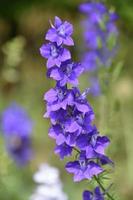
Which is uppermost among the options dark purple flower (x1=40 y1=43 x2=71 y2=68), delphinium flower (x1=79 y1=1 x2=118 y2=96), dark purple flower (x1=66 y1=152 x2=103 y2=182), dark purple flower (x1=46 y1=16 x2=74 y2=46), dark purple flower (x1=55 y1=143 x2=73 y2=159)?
delphinium flower (x1=79 y1=1 x2=118 y2=96)

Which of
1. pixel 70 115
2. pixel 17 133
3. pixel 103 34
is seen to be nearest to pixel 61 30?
pixel 70 115

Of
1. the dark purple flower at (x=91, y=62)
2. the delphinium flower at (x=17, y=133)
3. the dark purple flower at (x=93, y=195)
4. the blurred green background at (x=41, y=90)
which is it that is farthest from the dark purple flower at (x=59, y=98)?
the delphinium flower at (x=17, y=133)

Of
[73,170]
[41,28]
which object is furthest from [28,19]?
[73,170]

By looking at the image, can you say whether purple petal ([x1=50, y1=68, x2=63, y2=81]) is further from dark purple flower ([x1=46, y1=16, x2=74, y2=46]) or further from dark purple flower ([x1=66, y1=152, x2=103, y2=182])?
dark purple flower ([x1=66, y1=152, x2=103, y2=182])

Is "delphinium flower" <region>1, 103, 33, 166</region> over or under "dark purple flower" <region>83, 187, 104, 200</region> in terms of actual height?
over

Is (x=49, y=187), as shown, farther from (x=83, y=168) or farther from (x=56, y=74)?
(x=56, y=74)

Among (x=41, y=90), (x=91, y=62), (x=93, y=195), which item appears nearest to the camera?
(x=93, y=195)

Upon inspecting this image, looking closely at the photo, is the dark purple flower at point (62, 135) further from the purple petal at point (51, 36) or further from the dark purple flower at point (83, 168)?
the purple petal at point (51, 36)

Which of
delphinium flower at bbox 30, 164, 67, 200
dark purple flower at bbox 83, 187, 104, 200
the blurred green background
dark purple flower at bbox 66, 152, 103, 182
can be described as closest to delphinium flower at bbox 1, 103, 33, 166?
the blurred green background
